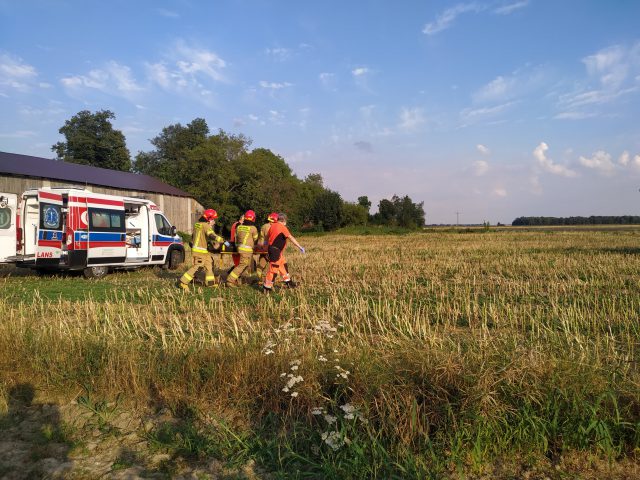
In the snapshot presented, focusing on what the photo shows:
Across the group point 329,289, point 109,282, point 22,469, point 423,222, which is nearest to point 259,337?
point 22,469

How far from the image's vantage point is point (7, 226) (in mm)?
12266

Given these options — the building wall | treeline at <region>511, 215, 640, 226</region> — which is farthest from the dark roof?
treeline at <region>511, 215, 640, 226</region>

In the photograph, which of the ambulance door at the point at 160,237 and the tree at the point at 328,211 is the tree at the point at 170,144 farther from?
the ambulance door at the point at 160,237

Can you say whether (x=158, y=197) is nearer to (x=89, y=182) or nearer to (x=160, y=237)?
(x=89, y=182)

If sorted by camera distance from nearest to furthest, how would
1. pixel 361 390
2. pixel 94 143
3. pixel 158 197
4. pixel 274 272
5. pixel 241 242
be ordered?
pixel 361 390 → pixel 274 272 → pixel 241 242 → pixel 158 197 → pixel 94 143

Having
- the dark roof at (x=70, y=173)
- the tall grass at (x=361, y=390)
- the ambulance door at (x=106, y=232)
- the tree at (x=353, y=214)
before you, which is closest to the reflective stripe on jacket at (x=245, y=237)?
the tall grass at (x=361, y=390)

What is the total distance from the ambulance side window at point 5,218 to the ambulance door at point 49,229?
0.76 metres

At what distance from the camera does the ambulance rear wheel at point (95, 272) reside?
44.2 feet

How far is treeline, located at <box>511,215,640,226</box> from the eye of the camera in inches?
→ 4380

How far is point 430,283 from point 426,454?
8122 mm

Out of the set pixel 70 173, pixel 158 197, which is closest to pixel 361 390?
pixel 70 173

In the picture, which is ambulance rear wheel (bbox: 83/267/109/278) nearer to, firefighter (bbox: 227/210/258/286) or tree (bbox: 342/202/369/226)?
firefighter (bbox: 227/210/258/286)

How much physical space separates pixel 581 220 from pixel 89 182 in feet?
410

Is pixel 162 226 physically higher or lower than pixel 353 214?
lower
